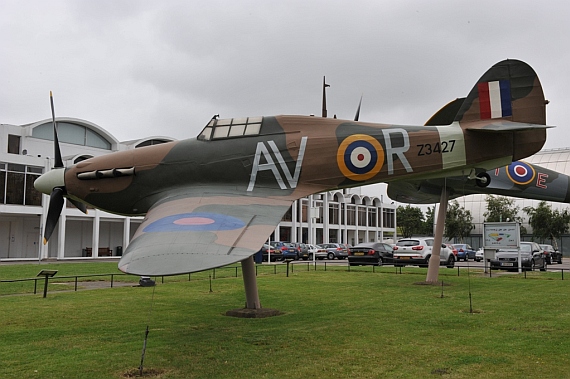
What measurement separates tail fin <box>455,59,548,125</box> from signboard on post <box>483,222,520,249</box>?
16358mm

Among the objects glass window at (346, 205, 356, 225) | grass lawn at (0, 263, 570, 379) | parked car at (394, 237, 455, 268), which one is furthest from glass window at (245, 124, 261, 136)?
glass window at (346, 205, 356, 225)

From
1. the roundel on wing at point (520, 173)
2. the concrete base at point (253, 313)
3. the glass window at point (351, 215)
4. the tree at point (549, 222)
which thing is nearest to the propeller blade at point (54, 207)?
the concrete base at point (253, 313)

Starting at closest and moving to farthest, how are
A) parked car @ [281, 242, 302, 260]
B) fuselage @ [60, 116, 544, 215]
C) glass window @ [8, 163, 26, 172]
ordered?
fuselage @ [60, 116, 544, 215] → glass window @ [8, 163, 26, 172] → parked car @ [281, 242, 302, 260]

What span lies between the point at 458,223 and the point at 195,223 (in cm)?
7116

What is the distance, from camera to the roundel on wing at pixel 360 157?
31.9 feet

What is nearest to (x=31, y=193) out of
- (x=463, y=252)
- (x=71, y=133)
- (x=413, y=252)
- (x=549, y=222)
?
(x=71, y=133)

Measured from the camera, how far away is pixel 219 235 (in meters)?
7.25

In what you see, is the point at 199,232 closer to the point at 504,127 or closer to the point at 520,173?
the point at 504,127

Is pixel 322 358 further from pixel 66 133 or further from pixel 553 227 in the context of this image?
pixel 553 227

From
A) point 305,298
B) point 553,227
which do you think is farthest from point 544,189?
point 553,227

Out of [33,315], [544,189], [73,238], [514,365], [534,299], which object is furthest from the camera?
[73,238]

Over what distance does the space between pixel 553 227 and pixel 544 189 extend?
5536 centimetres

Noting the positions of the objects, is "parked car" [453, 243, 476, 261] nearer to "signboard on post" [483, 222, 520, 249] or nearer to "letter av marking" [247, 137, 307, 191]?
"signboard on post" [483, 222, 520, 249]

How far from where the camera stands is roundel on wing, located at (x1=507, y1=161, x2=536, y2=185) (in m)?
16.8
